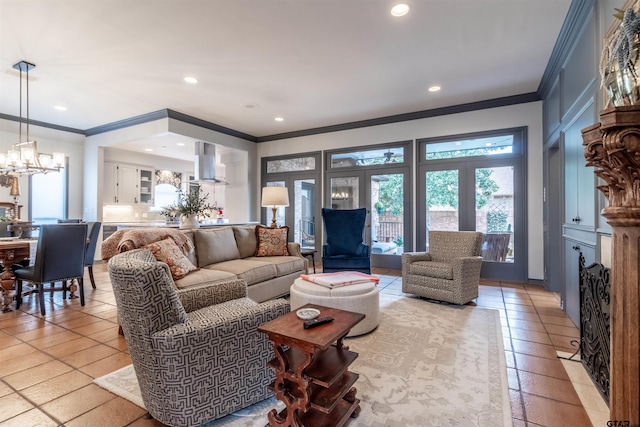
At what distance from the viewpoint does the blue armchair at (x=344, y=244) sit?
13.9ft

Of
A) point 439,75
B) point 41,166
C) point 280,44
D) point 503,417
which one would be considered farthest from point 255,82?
point 503,417

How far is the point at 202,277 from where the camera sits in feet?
9.24

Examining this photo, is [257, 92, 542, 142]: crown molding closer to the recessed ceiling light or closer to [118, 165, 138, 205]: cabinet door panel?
the recessed ceiling light

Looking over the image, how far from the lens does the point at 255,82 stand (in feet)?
13.6

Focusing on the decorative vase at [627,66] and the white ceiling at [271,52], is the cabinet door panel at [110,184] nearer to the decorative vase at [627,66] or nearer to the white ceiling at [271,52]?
the white ceiling at [271,52]

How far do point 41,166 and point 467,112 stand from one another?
20.8 feet

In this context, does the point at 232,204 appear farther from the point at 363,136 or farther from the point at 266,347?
the point at 266,347

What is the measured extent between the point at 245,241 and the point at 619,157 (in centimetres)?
362

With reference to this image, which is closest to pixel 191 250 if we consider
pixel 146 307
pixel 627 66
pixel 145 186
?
pixel 146 307

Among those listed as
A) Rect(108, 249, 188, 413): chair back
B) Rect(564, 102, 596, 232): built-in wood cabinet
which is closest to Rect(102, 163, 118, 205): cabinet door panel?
Rect(108, 249, 188, 413): chair back

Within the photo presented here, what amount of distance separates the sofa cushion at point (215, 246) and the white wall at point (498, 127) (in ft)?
10.5

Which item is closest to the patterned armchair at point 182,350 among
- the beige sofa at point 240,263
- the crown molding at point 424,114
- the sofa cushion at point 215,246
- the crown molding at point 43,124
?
the beige sofa at point 240,263

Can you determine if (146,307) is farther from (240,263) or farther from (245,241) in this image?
(245,241)

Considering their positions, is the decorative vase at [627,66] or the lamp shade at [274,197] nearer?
the decorative vase at [627,66]
